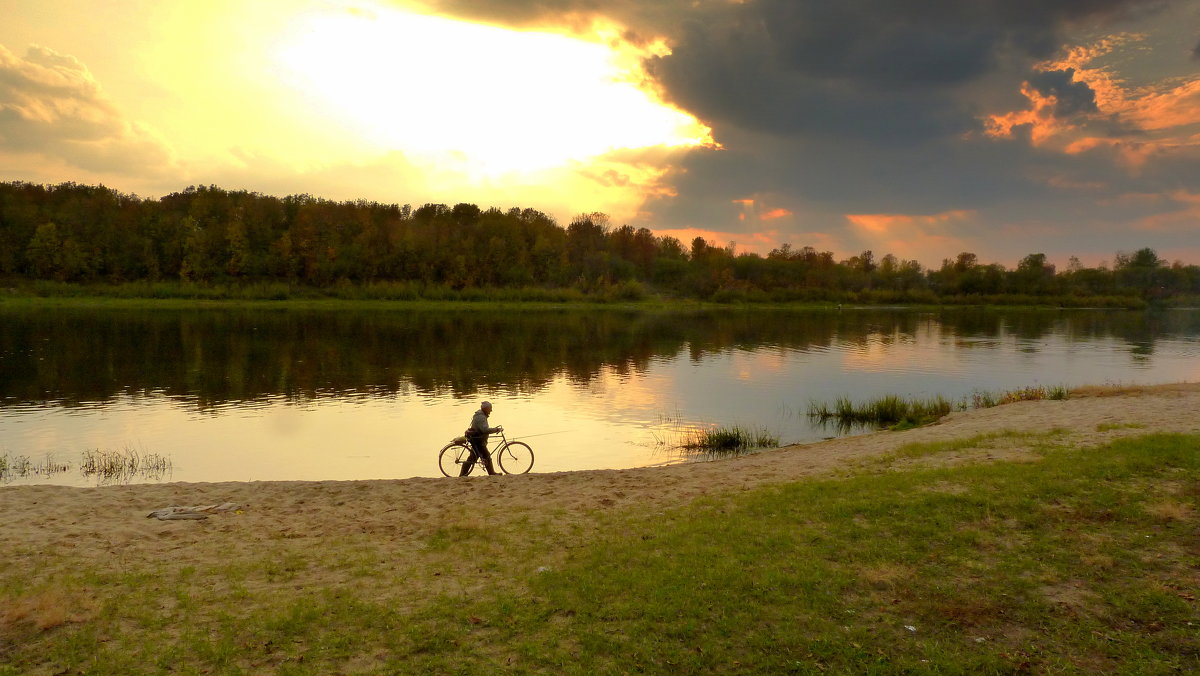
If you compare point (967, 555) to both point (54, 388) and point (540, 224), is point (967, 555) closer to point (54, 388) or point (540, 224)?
point (54, 388)

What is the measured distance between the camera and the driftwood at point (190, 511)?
553 inches

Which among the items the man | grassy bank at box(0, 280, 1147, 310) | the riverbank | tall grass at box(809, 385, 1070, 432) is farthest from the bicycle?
grassy bank at box(0, 280, 1147, 310)

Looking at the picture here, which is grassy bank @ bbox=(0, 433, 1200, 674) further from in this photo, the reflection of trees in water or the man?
the reflection of trees in water

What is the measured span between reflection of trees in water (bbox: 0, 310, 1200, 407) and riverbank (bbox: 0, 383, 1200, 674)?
1978cm

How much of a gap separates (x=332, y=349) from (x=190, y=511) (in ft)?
141

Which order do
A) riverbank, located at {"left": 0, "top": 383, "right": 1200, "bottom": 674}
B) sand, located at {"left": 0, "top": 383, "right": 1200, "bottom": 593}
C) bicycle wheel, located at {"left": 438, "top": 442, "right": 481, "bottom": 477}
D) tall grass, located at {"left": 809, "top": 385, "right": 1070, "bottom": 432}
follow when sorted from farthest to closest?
1. tall grass, located at {"left": 809, "top": 385, "right": 1070, "bottom": 432}
2. bicycle wheel, located at {"left": 438, "top": 442, "right": 481, "bottom": 477}
3. sand, located at {"left": 0, "top": 383, "right": 1200, "bottom": 593}
4. riverbank, located at {"left": 0, "top": 383, "right": 1200, "bottom": 674}

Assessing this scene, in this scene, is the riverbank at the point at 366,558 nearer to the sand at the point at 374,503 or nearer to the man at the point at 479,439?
the sand at the point at 374,503

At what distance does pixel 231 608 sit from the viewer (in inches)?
374

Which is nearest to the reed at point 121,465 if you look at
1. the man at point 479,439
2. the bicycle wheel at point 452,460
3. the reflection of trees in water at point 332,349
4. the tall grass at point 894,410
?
the bicycle wheel at point 452,460

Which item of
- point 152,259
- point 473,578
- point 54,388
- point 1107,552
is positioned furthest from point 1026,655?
point 152,259

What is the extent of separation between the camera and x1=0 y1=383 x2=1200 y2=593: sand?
12.1 meters

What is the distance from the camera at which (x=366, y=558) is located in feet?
38.1

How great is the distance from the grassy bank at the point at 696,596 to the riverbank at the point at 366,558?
5cm

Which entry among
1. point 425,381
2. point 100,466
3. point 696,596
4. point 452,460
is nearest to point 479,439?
point 452,460
